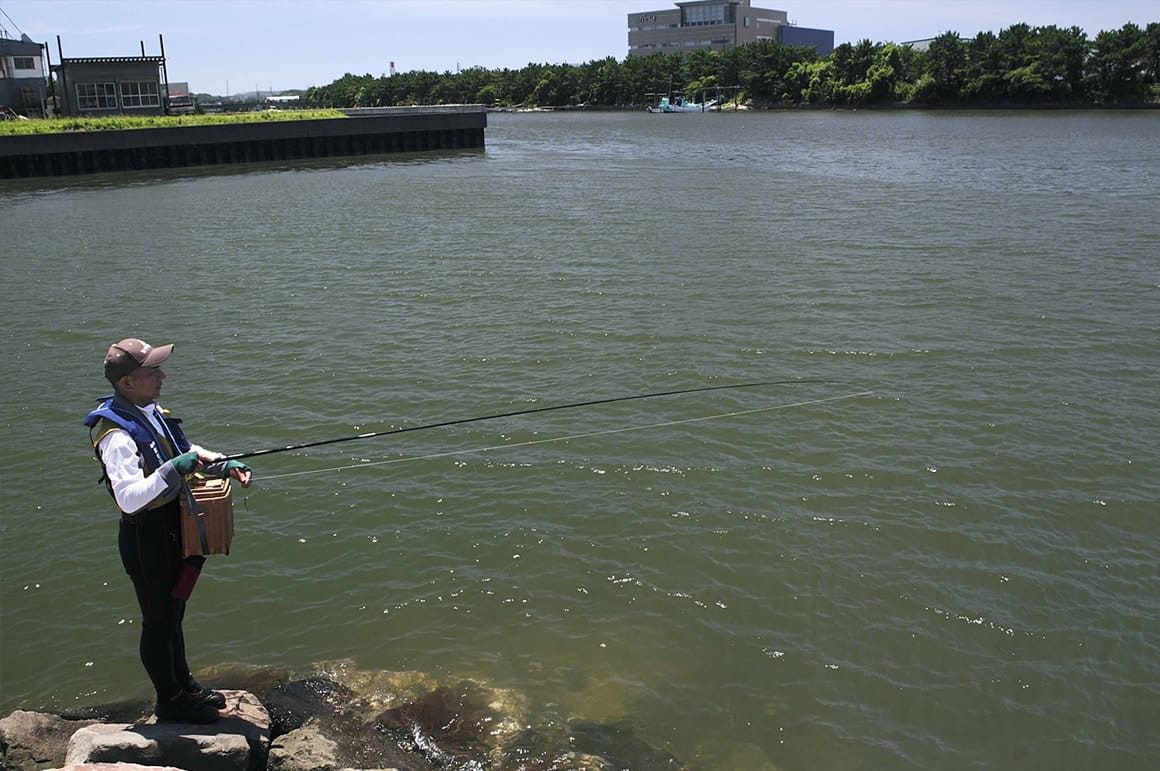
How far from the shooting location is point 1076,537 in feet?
27.6

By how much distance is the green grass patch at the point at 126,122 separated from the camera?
45500mm

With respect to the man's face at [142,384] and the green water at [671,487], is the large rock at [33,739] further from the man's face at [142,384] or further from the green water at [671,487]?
the man's face at [142,384]

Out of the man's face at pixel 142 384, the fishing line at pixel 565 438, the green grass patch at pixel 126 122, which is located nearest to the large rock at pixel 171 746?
the man's face at pixel 142 384

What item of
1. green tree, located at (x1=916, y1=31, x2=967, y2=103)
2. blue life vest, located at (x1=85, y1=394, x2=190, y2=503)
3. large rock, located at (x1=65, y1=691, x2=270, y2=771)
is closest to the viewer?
blue life vest, located at (x1=85, y1=394, x2=190, y2=503)

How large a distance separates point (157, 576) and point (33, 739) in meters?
1.59

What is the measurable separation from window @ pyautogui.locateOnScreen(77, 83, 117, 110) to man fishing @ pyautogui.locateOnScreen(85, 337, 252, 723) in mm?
66059

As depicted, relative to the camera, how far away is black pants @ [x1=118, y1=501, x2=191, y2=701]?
189 inches

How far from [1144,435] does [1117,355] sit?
327 centimetres

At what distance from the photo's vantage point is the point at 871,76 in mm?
117000

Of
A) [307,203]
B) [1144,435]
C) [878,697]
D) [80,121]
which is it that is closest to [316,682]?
[878,697]

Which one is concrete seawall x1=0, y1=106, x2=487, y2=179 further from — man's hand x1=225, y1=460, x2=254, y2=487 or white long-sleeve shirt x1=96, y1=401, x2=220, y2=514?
white long-sleeve shirt x1=96, y1=401, x2=220, y2=514

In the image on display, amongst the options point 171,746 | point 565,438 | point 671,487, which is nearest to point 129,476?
point 171,746

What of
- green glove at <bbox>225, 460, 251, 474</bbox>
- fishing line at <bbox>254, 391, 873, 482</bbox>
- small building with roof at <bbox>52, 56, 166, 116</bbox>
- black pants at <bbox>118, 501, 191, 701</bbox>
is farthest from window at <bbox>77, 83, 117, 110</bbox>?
black pants at <bbox>118, 501, 191, 701</bbox>

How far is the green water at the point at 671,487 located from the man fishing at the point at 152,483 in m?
1.80
